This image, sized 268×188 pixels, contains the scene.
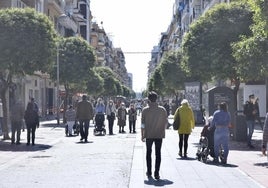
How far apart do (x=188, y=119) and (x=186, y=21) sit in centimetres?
8179

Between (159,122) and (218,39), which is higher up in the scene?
(218,39)

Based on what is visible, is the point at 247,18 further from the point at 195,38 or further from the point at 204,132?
the point at 204,132

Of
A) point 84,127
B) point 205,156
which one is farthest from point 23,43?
point 205,156

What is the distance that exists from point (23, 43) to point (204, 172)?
1264 cm

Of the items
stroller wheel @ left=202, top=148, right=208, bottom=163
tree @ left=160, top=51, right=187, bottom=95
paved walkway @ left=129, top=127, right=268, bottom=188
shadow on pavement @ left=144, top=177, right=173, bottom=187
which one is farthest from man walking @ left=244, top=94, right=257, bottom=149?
tree @ left=160, top=51, right=187, bottom=95

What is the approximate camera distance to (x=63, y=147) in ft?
68.0

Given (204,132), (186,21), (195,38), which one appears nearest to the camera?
(204,132)

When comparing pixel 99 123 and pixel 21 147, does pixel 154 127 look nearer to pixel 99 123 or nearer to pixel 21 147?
pixel 21 147

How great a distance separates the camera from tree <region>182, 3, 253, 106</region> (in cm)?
2355

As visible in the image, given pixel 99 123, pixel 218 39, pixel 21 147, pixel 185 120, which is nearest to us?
pixel 185 120

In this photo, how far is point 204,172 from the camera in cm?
1311

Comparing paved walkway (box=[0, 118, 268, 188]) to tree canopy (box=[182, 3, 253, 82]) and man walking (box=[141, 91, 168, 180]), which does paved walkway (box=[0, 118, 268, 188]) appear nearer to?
man walking (box=[141, 91, 168, 180])

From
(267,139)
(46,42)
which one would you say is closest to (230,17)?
(46,42)

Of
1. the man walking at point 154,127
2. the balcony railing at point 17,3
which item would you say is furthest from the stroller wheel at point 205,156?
the balcony railing at point 17,3
